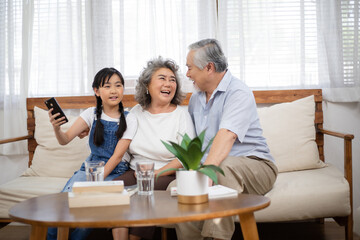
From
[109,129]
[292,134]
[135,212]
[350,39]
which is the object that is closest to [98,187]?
[135,212]

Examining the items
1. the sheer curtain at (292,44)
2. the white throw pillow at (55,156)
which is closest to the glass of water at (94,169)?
the white throw pillow at (55,156)

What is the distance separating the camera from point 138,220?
50.4 inches

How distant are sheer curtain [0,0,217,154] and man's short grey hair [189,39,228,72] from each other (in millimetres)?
704

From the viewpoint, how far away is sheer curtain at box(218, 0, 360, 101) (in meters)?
2.93

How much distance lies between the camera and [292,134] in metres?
2.71

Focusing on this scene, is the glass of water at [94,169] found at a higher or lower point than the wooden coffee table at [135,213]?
higher

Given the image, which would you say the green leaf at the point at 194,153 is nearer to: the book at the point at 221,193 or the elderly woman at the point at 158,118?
the book at the point at 221,193

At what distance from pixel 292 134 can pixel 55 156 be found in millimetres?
1616

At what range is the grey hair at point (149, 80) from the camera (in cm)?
242

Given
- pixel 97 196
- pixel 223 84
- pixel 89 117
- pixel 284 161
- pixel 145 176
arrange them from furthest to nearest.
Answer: pixel 284 161 → pixel 89 117 → pixel 223 84 → pixel 145 176 → pixel 97 196

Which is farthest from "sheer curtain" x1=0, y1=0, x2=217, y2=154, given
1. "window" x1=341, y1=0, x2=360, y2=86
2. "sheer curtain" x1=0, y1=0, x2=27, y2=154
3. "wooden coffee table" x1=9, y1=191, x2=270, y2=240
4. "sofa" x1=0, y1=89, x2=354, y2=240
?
"wooden coffee table" x1=9, y1=191, x2=270, y2=240

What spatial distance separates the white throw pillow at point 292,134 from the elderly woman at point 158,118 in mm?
655

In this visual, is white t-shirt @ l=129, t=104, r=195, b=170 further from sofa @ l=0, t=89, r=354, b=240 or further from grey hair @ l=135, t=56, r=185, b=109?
sofa @ l=0, t=89, r=354, b=240

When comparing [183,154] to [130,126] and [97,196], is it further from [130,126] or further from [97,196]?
[130,126]
